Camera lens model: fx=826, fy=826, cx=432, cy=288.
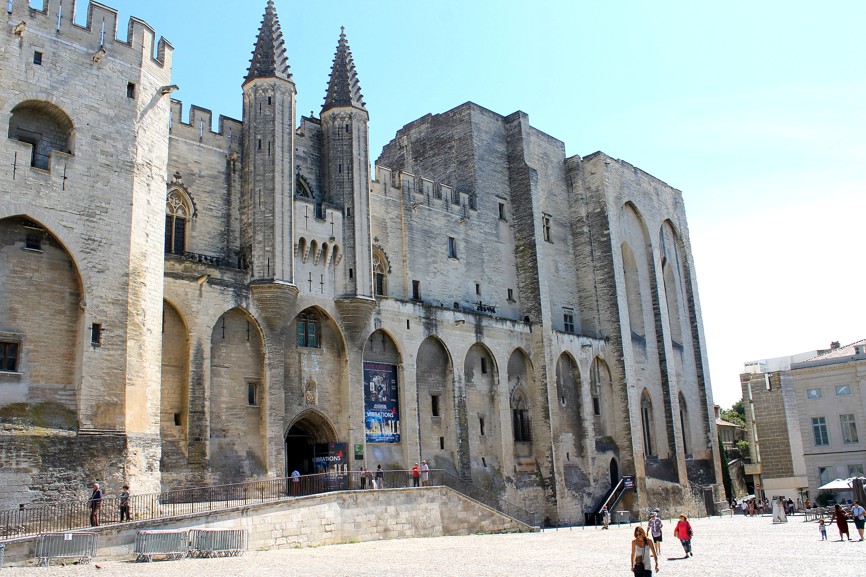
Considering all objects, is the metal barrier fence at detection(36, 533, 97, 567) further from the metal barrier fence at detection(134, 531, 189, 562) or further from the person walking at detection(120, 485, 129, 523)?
the person walking at detection(120, 485, 129, 523)

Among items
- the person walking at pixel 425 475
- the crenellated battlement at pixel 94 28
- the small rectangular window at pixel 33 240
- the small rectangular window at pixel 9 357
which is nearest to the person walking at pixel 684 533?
the person walking at pixel 425 475

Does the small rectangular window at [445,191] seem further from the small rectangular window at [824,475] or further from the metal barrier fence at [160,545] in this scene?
the small rectangular window at [824,475]

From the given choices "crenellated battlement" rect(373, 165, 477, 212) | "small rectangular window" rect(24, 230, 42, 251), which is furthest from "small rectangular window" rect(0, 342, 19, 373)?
"crenellated battlement" rect(373, 165, 477, 212)

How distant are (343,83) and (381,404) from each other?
1232 centimetres

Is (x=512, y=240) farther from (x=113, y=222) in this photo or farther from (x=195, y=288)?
(x=113, y=222)

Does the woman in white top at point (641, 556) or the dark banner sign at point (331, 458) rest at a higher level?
the dark banner sign at point (331, 458)

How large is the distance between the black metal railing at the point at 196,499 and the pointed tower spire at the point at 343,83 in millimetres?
13908

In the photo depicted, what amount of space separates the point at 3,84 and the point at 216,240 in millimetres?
8793

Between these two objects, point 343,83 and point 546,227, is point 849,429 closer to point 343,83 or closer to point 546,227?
point 546,227

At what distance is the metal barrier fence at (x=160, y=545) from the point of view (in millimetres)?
17094

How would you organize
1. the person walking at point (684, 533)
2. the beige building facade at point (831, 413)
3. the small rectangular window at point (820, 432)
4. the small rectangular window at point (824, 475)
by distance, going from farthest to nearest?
the small rectangular window at point (820, 432) → the small rectangular window at point (824, 475) → the beige building facade at point (831, 413) → the person walking at point (684, 533)

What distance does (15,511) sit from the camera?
17656 mm

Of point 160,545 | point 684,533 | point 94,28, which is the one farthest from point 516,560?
point 94,28

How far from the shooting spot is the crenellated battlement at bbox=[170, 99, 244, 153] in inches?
1078
